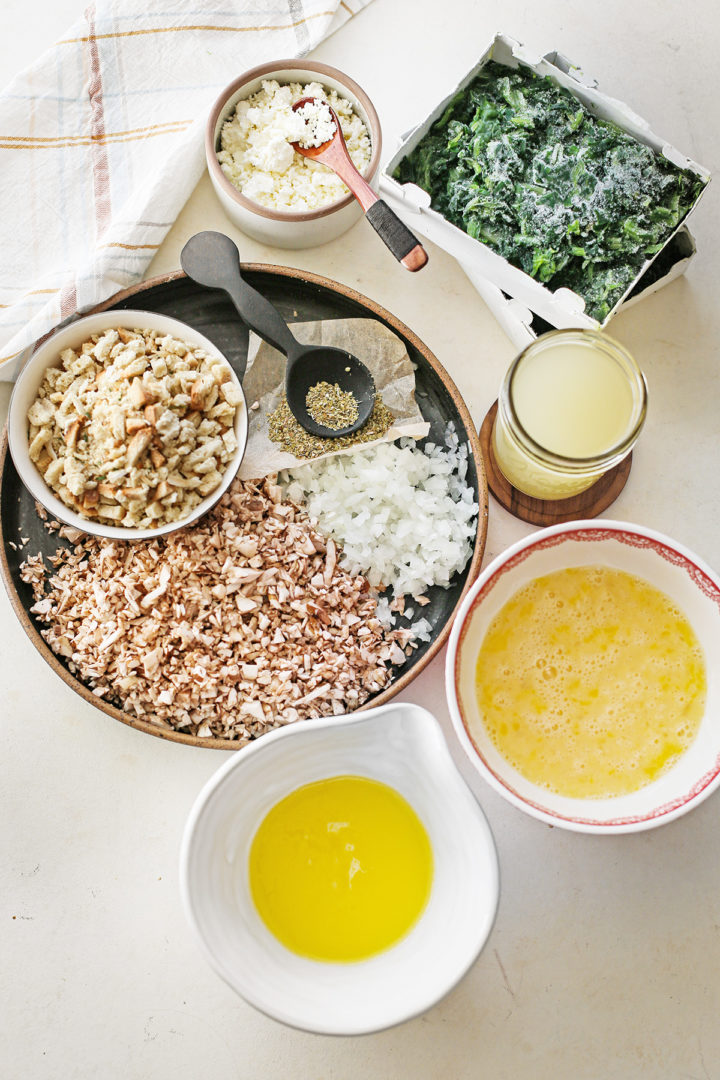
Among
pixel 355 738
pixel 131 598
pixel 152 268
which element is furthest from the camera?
pixel 152 268

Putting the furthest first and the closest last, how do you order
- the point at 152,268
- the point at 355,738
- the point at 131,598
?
1. the point at 152,268
2. the point at 131,598
3. the point at 355,738

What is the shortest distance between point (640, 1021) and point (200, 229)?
1527 mm

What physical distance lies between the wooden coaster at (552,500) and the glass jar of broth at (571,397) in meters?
0.13

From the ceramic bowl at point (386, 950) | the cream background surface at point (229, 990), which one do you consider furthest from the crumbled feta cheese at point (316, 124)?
the ceramic bowl at point (386, 950)

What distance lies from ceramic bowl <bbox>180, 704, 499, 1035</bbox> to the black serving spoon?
505mm

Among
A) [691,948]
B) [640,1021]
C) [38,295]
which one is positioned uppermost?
[38,295]

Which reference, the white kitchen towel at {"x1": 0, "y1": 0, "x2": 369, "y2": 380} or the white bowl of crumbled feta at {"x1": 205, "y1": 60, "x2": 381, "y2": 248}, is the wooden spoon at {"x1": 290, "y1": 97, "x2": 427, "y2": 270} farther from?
the white kitchen towel at {"x1": 0, "y1": 0, "x2": 369, "y2": 380}

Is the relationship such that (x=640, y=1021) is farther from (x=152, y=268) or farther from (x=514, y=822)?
(x=152, y=268)

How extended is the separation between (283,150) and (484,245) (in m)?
0.36

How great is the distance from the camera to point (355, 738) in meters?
1.19

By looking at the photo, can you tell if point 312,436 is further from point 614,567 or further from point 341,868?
point 341,868

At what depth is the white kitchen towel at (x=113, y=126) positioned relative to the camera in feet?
4.64

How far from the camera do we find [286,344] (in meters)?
1.35

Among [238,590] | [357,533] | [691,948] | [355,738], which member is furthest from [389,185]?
[691,948]
